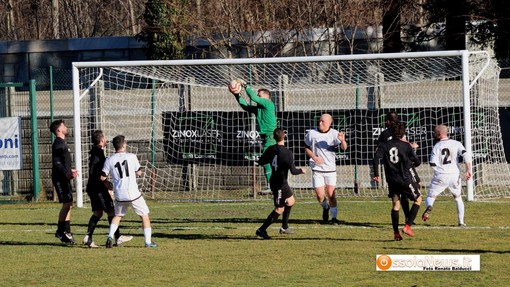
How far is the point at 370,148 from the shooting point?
964 inches

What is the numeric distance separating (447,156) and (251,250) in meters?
4.04

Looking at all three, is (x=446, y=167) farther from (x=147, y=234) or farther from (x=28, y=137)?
(x=28, y=137)

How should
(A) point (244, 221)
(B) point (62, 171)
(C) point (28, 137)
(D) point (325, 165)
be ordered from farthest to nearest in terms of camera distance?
(C) point (28, 137) < (A) point (244, 221) < (D) point (325, 165) < (B) point (62, 171)

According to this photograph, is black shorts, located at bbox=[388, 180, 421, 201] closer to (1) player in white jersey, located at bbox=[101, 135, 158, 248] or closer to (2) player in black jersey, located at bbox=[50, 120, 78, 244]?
(1) player in white jersey, located at bbox=[101, 135, 158, 248]

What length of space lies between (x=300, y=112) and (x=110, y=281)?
1279cm

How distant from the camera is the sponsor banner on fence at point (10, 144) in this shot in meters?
24.6

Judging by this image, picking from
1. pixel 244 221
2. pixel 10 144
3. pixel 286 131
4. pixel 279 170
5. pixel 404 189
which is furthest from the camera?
pixel 10 144

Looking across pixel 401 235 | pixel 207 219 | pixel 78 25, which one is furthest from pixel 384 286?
pixel 78 25

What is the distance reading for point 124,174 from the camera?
1495cm

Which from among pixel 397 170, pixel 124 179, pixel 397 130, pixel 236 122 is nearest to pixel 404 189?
pixel 397 170

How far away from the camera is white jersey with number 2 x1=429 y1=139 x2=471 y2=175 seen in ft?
55.2

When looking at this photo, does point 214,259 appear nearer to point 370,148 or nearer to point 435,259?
point 435,259

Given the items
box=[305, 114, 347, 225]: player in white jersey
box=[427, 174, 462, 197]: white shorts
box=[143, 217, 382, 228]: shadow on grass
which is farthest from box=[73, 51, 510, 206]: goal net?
box=[427, 174, 462, 197]: white shorts

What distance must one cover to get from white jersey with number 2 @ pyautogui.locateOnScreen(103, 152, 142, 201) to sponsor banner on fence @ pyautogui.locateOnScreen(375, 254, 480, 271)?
12.3 ft
